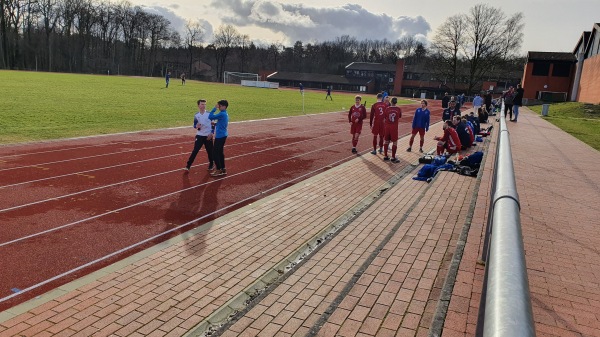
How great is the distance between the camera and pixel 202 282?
4930 millimetres

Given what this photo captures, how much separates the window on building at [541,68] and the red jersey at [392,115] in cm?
4928

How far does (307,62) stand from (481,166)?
11724cm

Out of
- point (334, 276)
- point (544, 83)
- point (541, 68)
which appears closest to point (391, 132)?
point (334, 276)

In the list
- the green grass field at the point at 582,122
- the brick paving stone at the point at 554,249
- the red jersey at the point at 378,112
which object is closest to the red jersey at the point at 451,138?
the brick paving stone at the point at 554,249

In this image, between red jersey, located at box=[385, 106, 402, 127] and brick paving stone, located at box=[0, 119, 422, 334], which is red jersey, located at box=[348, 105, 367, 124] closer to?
red jersey, located at box=[385, 106, 402, 127]

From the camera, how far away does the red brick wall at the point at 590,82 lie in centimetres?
3716

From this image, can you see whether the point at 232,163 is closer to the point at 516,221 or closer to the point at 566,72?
the point at 516,221

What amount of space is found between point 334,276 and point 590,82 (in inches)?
1781

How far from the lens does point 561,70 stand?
51906 millimetres

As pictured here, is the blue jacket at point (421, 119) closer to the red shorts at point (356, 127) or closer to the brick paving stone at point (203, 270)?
the red shorts at point (356, 127)

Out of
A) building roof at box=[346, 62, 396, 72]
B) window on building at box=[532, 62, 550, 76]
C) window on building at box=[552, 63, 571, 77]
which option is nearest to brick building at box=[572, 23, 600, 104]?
window on building at box=[552, 63, 571, 77]

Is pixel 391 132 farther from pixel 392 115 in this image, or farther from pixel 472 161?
pixel 472 161

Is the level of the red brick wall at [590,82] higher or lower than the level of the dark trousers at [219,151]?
higher

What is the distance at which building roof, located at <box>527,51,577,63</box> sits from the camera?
169 feet
